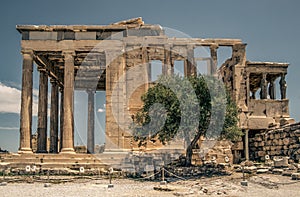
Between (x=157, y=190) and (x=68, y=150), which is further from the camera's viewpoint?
(x=68, y=150)

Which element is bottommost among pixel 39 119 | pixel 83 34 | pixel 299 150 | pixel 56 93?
pixel 299 150

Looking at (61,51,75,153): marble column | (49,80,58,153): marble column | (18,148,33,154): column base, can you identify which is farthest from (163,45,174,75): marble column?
(18,148,33,154): column base

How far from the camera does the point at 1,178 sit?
728 inches

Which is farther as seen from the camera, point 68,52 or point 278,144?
point 68,52

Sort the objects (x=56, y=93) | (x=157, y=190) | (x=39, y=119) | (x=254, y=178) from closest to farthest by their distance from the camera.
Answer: (x=157, y=190) → (x=254, y=178) → (x=39, y=119) → (x=56, y=93)

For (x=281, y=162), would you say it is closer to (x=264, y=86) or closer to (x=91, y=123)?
(x=264, y=86)

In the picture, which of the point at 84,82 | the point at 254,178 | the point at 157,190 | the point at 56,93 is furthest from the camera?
the point at 84,82

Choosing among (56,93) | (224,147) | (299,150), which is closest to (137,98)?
(224,147)

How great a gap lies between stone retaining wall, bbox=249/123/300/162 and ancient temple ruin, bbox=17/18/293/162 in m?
0.70

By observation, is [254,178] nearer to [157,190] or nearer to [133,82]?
[157,190]

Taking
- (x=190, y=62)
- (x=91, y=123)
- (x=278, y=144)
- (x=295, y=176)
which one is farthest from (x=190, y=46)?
(x=91, y=123)

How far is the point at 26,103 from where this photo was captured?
2425cm

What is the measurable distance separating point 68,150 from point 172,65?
10244mm

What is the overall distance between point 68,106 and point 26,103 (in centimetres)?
266
